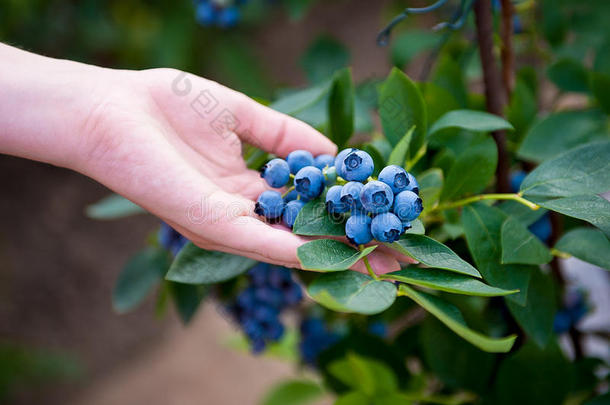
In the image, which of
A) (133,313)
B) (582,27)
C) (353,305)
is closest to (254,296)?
(353,305)

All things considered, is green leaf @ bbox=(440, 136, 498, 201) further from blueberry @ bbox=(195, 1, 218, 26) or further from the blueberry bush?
blueberry @ bbox=(195, 1, 218, 26)

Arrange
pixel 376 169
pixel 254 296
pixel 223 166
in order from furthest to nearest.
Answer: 1. pixel 254 296
2. pixel 223 166
3. pixel 376 169

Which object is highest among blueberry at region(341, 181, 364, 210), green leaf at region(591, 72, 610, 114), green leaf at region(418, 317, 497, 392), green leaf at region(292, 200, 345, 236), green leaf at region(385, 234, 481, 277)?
green leaf at region(591, 72, 610, 114)

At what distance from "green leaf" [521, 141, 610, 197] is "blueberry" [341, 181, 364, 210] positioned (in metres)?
0.22

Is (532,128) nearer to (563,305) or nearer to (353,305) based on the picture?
(563,305)

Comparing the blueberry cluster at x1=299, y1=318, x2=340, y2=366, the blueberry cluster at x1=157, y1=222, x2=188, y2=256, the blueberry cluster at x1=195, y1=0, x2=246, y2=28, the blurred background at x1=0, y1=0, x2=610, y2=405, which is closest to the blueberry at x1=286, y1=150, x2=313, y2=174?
the blueberry cluster at x1=157, y1=222, x2=188, y2=256

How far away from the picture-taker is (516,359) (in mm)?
742

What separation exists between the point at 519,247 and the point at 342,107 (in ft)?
0.97

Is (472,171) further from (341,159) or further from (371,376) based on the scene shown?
(371,376)

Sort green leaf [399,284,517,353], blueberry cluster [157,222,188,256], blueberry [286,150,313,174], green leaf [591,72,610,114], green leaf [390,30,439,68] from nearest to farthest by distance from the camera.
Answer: green leaf [399,284,517,353]
blueberry [286,150,313,174]
green leaf [591,72,610,114]
blueberry cluster [157,222,188,256]
green leaf [390,30,439,68]

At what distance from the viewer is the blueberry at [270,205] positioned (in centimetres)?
66

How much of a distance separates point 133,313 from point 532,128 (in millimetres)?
2128

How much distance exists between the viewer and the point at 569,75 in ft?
2.87

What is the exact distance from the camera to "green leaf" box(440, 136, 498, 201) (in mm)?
673
